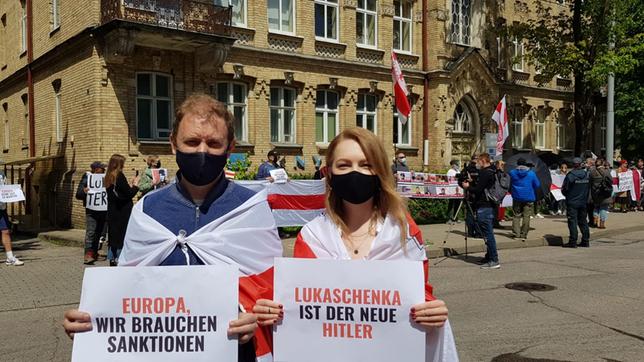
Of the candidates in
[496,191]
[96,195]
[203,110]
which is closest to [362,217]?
[203,110]

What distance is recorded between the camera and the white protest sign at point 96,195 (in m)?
12.1

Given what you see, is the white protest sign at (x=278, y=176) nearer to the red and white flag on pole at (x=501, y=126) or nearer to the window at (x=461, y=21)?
the red and white flag on pole at (x=501, y=126)

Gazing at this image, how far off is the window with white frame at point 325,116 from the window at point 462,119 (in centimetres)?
690

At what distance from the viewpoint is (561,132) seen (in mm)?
34844

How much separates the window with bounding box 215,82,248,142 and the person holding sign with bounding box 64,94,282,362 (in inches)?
706

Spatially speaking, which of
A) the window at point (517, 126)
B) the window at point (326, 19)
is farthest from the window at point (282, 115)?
the window at point (517, 126)

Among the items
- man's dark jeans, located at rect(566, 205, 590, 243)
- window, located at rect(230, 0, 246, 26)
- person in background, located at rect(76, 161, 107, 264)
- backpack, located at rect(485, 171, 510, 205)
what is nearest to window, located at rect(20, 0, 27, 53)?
window, located at rect(230, 0, 246, 26)

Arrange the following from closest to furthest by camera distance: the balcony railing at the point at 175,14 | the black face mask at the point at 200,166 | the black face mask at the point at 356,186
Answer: the black face mask at the point at 200,166 → the black face mask at the point at 356,186 → the balcony railing at the point at 175,14

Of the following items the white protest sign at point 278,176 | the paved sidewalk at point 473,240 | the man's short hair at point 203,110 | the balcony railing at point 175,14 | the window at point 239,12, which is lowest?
the paved sidewalk at point 473,240

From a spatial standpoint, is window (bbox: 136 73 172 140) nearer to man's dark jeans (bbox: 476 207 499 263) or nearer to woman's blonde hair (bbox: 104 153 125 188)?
woman's blonde hair (bbox: 104 153 125 188)

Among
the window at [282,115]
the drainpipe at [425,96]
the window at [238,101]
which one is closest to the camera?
the window at [238,101]

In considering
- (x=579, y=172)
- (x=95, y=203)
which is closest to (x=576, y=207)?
Result: (x=579, y=172)

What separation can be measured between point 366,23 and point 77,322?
76.2 ft

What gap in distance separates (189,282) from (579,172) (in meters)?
13.2
